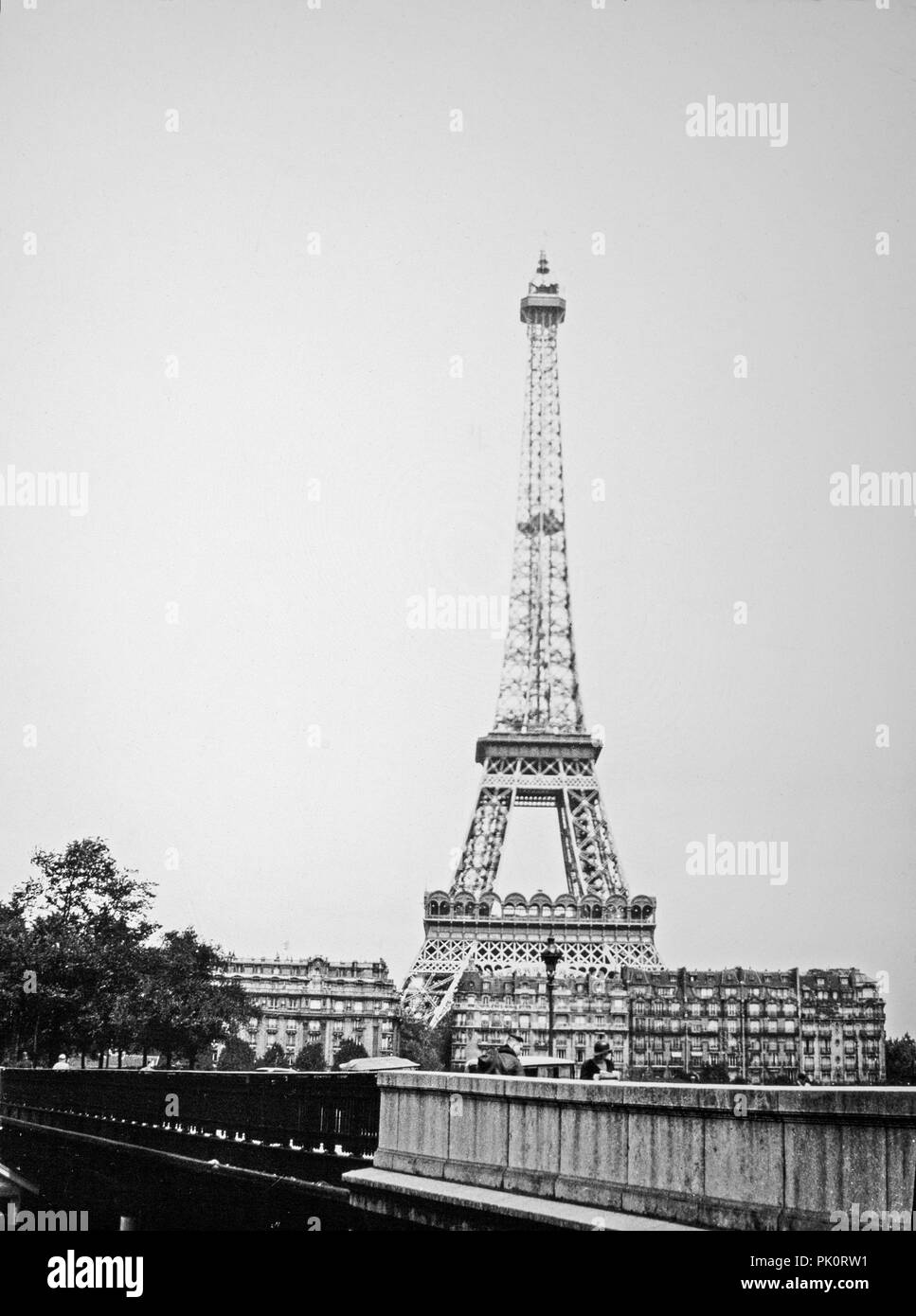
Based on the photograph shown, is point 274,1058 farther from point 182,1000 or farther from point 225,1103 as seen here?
point 225,1103

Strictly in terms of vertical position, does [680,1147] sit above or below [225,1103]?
above

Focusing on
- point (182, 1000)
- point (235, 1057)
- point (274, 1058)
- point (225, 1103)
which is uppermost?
point (225, 1103)

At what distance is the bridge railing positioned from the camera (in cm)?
1736

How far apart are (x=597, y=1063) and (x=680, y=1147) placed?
Result: 4.69 meters

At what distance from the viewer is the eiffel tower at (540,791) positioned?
80.8 meters

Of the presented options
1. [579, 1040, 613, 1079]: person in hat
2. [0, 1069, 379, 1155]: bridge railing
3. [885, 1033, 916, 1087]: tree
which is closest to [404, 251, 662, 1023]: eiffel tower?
[885, 1033, 916, 1087]: tree

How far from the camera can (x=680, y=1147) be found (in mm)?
10758

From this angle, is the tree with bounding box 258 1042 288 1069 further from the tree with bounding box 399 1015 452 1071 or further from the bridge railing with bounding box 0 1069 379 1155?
the bridge railing with bounding box 0 1069 379 1155

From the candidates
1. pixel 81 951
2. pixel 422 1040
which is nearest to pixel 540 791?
pixel 422 1040

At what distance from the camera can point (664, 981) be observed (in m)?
93.0

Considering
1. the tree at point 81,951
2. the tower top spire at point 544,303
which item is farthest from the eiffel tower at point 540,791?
the tree at point 81,951

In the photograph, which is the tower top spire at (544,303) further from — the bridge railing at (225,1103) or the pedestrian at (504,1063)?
the pedestrian at (504,1063)
